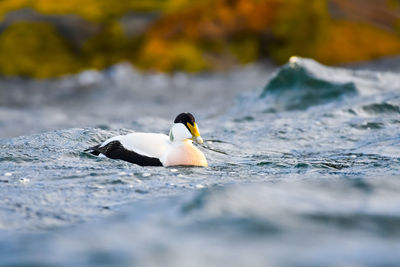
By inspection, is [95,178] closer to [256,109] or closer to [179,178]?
[179,178]

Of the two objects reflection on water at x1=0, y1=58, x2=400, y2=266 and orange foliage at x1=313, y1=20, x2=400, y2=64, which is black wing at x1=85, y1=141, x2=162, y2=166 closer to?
reflection on water at x1=0, y1=58, x2=400, y2=266

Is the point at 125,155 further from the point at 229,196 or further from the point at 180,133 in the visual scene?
the point at 229,196

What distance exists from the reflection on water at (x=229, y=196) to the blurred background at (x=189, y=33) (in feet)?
25.4

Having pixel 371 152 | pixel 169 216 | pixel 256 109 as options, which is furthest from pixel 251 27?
pixel 169 216

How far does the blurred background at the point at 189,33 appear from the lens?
17.1 meters

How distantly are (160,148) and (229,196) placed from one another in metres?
1.65

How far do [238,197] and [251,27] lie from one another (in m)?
14.2

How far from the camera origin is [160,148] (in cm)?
584

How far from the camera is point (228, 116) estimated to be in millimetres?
9922

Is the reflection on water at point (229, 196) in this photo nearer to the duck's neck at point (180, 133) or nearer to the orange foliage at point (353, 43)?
the duck's neck at point (180, 133)

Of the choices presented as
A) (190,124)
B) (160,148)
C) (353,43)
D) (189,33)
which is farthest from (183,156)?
(353,43)

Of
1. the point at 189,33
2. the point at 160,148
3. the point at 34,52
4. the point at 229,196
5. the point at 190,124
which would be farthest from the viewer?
the point at 189,33

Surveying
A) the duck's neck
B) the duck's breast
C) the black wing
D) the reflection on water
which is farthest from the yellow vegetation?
the duck's breast

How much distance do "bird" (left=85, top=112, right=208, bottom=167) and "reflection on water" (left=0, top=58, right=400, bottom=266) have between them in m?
0.09
